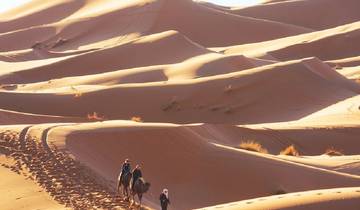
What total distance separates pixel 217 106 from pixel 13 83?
15.9 m

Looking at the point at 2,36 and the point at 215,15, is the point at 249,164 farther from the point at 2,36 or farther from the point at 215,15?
the point at 2,36

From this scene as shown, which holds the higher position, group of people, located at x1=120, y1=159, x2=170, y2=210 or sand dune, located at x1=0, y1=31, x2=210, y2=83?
sand dune, located at x1=0, y1=31, x2=210, y2=83

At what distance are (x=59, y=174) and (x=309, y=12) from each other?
2636 inches

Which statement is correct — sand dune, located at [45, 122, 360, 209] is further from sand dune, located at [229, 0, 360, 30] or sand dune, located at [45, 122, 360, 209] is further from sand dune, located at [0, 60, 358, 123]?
sand dune, located at [229, 0, 360, 30]

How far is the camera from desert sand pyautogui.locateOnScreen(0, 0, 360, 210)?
14555mm

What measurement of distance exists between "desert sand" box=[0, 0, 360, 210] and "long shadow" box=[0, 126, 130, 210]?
0.04m

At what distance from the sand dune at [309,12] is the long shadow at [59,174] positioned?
200 feet

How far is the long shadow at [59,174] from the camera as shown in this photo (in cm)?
1241

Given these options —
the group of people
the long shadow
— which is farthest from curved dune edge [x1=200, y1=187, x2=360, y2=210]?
the long shadow

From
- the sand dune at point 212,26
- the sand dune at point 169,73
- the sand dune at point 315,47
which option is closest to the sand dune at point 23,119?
the sand dune at point 169,73

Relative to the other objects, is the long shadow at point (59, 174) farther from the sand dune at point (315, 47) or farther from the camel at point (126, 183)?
the sand dune at point (315, 47)

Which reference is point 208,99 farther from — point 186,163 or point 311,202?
point 311,202

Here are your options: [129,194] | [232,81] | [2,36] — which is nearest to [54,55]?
[2,36]

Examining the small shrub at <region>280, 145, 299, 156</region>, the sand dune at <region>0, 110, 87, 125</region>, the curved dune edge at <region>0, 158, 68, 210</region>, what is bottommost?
the small shrub at <region>280, 145, 299, 156</region>
